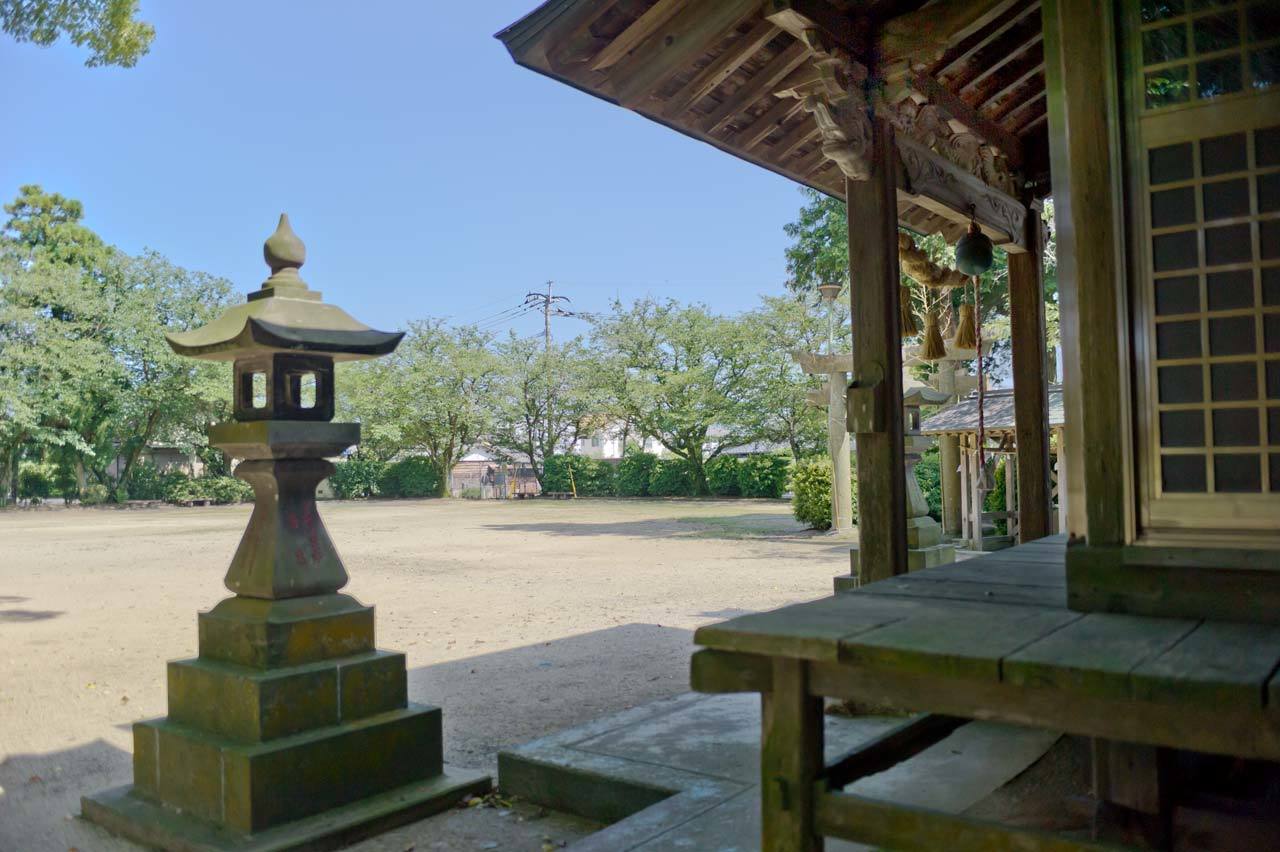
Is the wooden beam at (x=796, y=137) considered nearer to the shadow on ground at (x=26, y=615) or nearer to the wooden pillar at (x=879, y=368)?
the wooden pillar at (x=879, y=368)

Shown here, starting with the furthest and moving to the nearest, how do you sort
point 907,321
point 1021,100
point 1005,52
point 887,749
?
point 1021,100 → point 907,321 → point 1005,52 → point 887,749

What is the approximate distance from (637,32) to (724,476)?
Result: 28129 mm

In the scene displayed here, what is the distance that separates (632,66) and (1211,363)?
2.69m

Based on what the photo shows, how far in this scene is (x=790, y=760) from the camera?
95.8 inches

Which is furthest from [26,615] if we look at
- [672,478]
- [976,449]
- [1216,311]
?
[672,478]

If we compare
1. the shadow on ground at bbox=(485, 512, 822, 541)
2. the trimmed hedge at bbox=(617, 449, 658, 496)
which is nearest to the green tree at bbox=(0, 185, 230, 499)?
the trimmed hedge at bbox=(617, 449, 658, 496)

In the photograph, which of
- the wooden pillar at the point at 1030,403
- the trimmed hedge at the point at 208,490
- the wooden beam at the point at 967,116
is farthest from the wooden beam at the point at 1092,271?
the trimmed hedge at the point at 208,490

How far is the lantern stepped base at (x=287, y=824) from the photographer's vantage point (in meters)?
3.86

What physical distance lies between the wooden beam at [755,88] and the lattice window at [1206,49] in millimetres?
2100

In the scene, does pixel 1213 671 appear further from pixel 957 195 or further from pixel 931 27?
pixel 957 195

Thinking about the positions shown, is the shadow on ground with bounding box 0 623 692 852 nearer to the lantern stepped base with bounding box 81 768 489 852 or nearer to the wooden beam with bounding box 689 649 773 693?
the lantern stepped base with bounding box 81 768 489 852

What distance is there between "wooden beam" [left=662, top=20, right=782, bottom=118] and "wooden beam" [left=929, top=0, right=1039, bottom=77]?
1039mm

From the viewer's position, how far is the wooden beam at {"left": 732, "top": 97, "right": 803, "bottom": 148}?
5102 mm

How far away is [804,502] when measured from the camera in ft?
61.6
